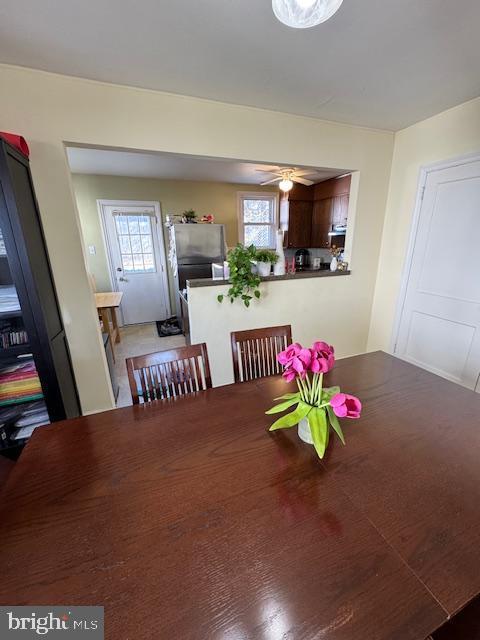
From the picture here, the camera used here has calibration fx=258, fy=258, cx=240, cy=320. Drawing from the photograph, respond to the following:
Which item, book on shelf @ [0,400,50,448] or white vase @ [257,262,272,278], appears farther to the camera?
white vase @ [257,262,272,278]

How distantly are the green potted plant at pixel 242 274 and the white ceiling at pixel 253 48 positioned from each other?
1065 millimetres

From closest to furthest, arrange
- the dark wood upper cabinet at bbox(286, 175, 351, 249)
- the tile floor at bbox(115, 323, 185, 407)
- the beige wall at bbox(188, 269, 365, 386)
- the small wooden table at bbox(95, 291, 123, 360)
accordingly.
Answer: the beige wall at bbox(188, 269, 365, 386), the small wooden table at bbox(95, 291, 123, 360), the tile floor at bbox(115, 323, 185, 407), the dark wood upper cabinet at bbox(286, 175, 351, 249)

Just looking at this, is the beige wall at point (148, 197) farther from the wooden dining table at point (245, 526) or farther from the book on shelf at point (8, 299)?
the wooden dining table at point (245, 526)

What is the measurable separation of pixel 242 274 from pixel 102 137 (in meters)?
1.32

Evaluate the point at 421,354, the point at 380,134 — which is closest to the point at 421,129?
the point at 380,134

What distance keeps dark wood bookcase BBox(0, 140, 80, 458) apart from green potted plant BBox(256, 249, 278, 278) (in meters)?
1.57

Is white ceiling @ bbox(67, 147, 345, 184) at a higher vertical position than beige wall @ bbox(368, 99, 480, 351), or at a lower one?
higher

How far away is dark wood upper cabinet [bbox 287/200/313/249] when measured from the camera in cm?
444

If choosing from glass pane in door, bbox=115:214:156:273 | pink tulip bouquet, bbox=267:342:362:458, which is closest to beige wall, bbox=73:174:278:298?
glass pane in door, bbox=115:214:156:273

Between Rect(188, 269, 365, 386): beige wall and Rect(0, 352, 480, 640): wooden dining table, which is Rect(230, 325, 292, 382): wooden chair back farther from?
Rect(188, 269, 365, 386): beige wall

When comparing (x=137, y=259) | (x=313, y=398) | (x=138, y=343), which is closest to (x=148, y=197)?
(x=137, y=259)

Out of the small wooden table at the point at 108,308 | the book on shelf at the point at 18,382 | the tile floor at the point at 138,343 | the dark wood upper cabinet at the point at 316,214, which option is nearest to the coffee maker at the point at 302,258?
the dark wood upper cabinet at the point at 316,214

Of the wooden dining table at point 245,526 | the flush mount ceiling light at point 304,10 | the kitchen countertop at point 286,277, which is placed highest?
the flush mount ceiling light at point 304,10

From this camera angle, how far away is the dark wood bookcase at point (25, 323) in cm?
137
